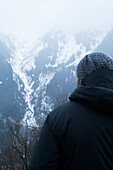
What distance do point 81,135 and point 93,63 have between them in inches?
30.7

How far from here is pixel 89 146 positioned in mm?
1468

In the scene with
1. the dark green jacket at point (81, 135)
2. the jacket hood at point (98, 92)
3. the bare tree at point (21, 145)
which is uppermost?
the jacket hood at point (98, 92)

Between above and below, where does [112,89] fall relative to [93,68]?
below

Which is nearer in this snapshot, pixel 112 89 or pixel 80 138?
pixel 80 138

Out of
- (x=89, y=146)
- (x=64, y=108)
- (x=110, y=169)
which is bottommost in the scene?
(x=110, y=169)

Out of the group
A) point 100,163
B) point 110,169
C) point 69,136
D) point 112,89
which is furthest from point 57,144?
point 112,89

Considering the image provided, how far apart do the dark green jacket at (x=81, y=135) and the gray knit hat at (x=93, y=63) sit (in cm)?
21

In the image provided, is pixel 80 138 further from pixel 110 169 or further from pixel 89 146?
pixel 110 169

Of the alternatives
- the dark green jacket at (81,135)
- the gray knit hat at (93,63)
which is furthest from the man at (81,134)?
the gray knit hat at (93,63)

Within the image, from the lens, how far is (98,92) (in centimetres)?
150

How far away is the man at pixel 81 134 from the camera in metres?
1.47

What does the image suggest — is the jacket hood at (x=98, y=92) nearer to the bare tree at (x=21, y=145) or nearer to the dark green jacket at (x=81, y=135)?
the dark green jacket at (x=81, y=135)

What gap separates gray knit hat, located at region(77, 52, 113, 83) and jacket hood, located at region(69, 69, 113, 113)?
2.5 inches

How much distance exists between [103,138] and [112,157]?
0.62 feet
